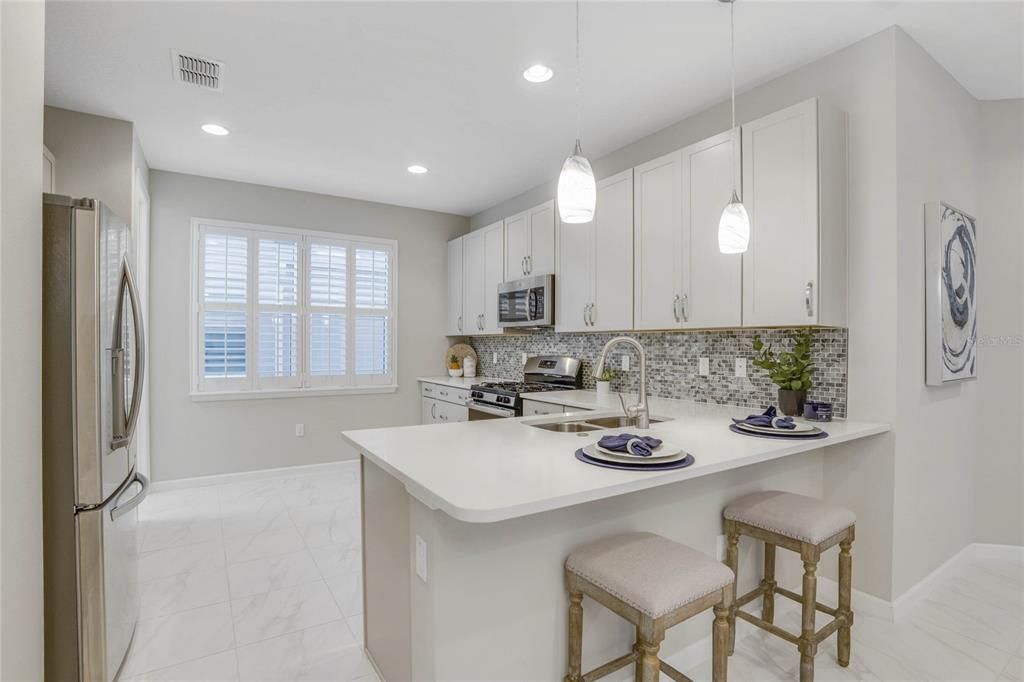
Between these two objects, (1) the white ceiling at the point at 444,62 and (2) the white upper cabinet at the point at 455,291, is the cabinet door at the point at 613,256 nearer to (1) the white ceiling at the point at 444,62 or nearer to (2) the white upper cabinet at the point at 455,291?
(1) the white ceiling at the point at 444,62

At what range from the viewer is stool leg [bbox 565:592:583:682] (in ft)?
5.19

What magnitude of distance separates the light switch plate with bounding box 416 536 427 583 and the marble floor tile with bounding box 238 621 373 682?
2.68 feet

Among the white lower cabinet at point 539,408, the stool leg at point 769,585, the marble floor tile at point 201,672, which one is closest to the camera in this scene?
the marble floor tile at point 201,672

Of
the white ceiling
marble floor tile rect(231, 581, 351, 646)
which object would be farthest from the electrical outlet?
the white ceiling

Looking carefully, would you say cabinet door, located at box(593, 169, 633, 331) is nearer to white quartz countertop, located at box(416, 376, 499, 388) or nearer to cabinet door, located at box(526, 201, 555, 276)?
cabinet door, located at box(526, 201, 555, 276)

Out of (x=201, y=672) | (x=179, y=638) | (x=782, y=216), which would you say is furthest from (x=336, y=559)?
(x=782, y=216)

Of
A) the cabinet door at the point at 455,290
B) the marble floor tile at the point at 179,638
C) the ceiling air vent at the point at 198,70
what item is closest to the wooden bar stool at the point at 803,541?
the marble floor tile at the point at 179,638

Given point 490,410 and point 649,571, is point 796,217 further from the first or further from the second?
point 490,410

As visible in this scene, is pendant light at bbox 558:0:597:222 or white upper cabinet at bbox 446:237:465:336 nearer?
pendant light at bbox 558:0:597:222

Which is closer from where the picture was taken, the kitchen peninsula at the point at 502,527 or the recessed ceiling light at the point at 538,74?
the kitchen peninsula at the point at 502,527

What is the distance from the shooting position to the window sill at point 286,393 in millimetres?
4348

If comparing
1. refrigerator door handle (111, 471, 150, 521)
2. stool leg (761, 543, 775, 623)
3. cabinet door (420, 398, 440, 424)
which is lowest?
stool leg (761, 543, 775, 623)

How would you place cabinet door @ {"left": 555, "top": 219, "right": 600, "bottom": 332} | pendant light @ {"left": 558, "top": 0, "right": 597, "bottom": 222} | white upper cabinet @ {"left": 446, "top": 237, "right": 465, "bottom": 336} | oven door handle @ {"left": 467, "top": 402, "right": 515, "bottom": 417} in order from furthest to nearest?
white upper cabinet @ {"left": 446, "top": 237, "right": 465, "bottom": 336}, oven door handle @ {"left": 467, "top": 402, "right": 515, "bottom": 417}, cabinet door @ {"left": 555, "top": 219, "right": 600, "bottom": 332}, pendant light @ {"left": 558, "top": 0, "right": 597, "bottom": 222}

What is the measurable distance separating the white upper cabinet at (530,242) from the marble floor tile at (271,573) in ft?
8.58
